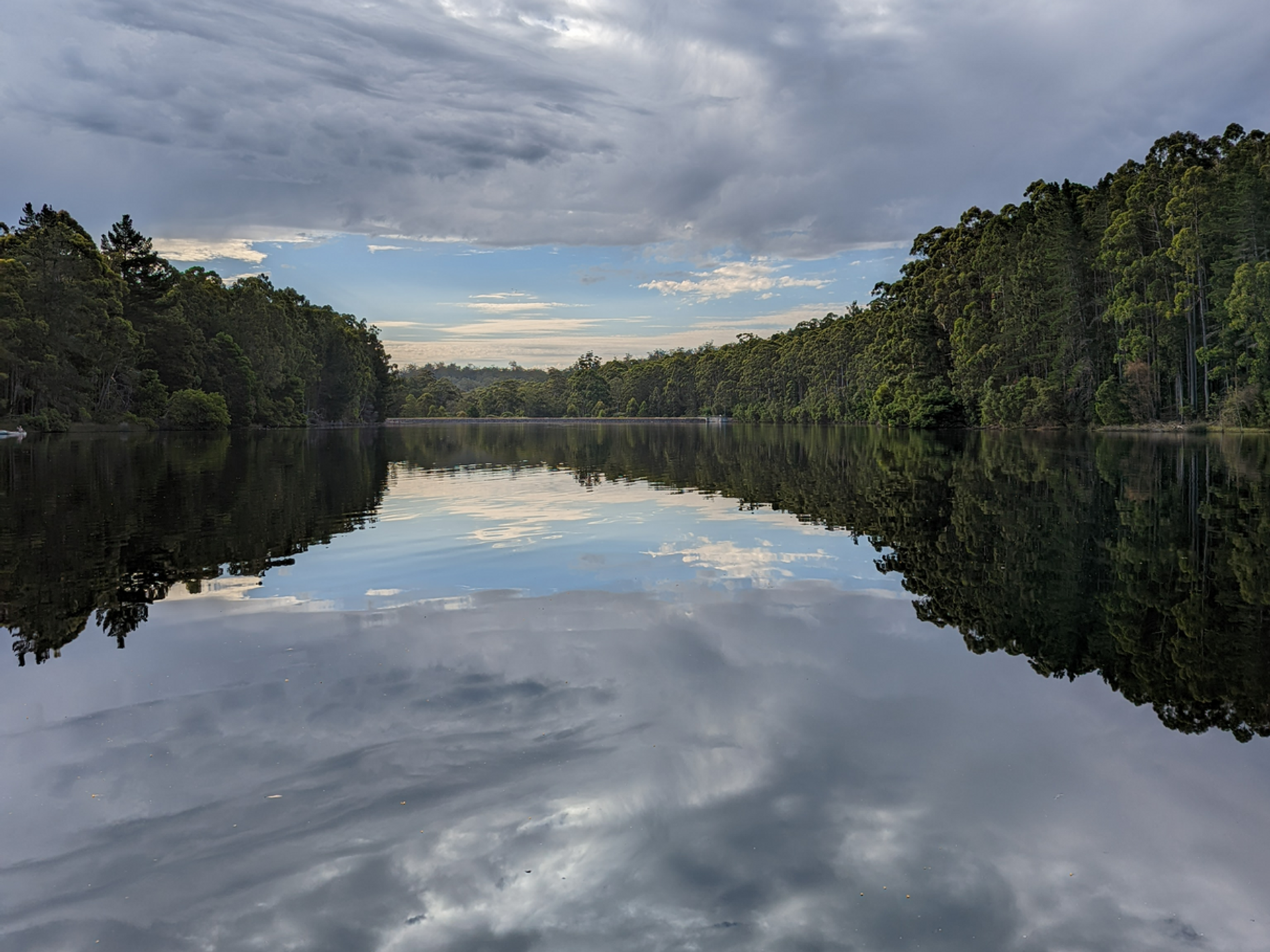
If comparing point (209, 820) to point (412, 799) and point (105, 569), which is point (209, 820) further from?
point (105, 569)

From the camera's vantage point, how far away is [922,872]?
14.1 feet

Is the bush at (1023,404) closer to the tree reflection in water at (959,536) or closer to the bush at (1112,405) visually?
the bush at (1112,405)

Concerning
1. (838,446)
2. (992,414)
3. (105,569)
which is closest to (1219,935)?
(105,569)

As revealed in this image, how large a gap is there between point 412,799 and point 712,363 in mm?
172816

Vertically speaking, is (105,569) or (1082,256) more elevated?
(1082,256)

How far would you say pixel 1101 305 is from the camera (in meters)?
68.9

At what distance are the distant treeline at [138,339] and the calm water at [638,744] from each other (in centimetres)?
6153

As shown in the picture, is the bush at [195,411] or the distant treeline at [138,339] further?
the bush at [195,411]

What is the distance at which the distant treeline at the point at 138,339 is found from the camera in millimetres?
64750

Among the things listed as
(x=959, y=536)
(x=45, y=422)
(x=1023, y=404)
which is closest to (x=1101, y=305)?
(x=1023, y=404)

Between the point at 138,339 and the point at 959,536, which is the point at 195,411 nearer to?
the point at 138,339

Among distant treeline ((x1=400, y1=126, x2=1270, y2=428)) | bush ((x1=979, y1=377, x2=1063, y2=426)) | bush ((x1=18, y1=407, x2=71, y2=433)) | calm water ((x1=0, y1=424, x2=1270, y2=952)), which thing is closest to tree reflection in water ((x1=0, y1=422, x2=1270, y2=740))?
calm water ((x1=0, y1=424, x2=1270, y2=952))

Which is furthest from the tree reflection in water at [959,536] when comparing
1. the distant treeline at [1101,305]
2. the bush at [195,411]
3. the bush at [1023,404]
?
the bush at [195,411]

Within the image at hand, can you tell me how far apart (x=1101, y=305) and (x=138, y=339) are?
7475 cm
